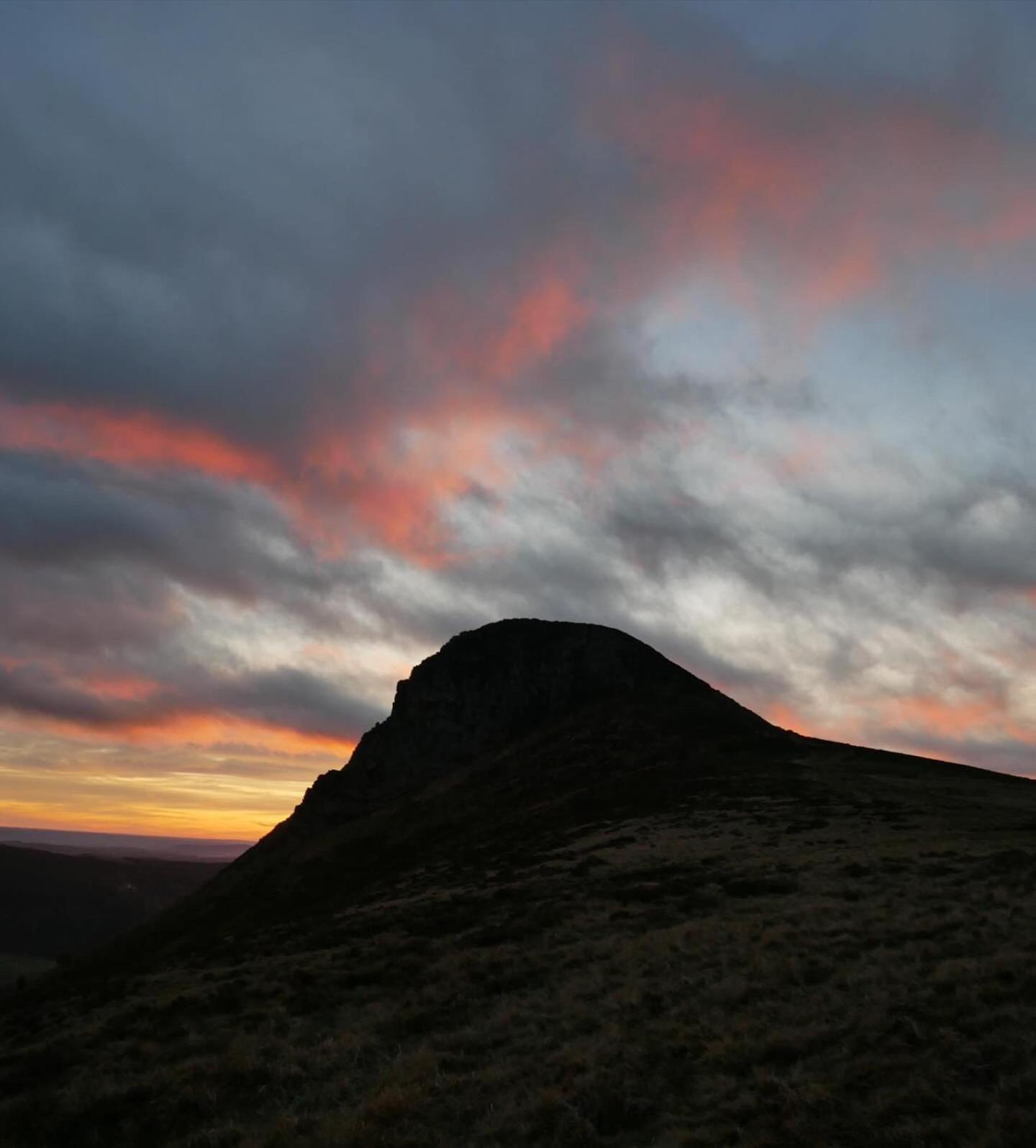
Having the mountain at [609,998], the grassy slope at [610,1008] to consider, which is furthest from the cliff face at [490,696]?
the grassy slope at [610,1008]

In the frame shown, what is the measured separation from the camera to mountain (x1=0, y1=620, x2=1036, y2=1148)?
1120 cm

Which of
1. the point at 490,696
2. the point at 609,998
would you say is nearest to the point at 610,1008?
the point at 609,998

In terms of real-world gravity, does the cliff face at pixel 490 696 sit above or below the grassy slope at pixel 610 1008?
above

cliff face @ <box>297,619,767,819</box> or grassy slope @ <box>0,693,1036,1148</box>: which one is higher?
cliff face @ <box>297,619,767,819</box>

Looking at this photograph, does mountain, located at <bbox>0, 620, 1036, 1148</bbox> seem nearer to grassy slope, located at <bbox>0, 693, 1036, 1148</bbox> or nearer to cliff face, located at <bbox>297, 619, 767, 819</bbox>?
grassy slope, located at <bbox>0, 693, 1036, 1148</bbox>

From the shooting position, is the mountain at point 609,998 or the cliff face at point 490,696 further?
the cliff face at point 490,696

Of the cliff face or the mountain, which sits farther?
the cliff face

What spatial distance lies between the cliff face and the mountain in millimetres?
37844

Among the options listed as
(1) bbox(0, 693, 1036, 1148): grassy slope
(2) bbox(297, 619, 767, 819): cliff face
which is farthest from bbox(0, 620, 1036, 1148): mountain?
(2) bbox(297, 619, 767, 819): cliff face

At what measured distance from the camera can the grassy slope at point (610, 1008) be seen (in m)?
11.1

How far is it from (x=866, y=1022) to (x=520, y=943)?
1157 centimetres

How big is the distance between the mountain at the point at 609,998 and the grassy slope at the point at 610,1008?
0.08 m

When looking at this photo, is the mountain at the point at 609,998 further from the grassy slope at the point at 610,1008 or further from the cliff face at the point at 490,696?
the cliff face at the point at 490,696

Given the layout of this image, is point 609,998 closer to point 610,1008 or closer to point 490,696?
point 610,1008
